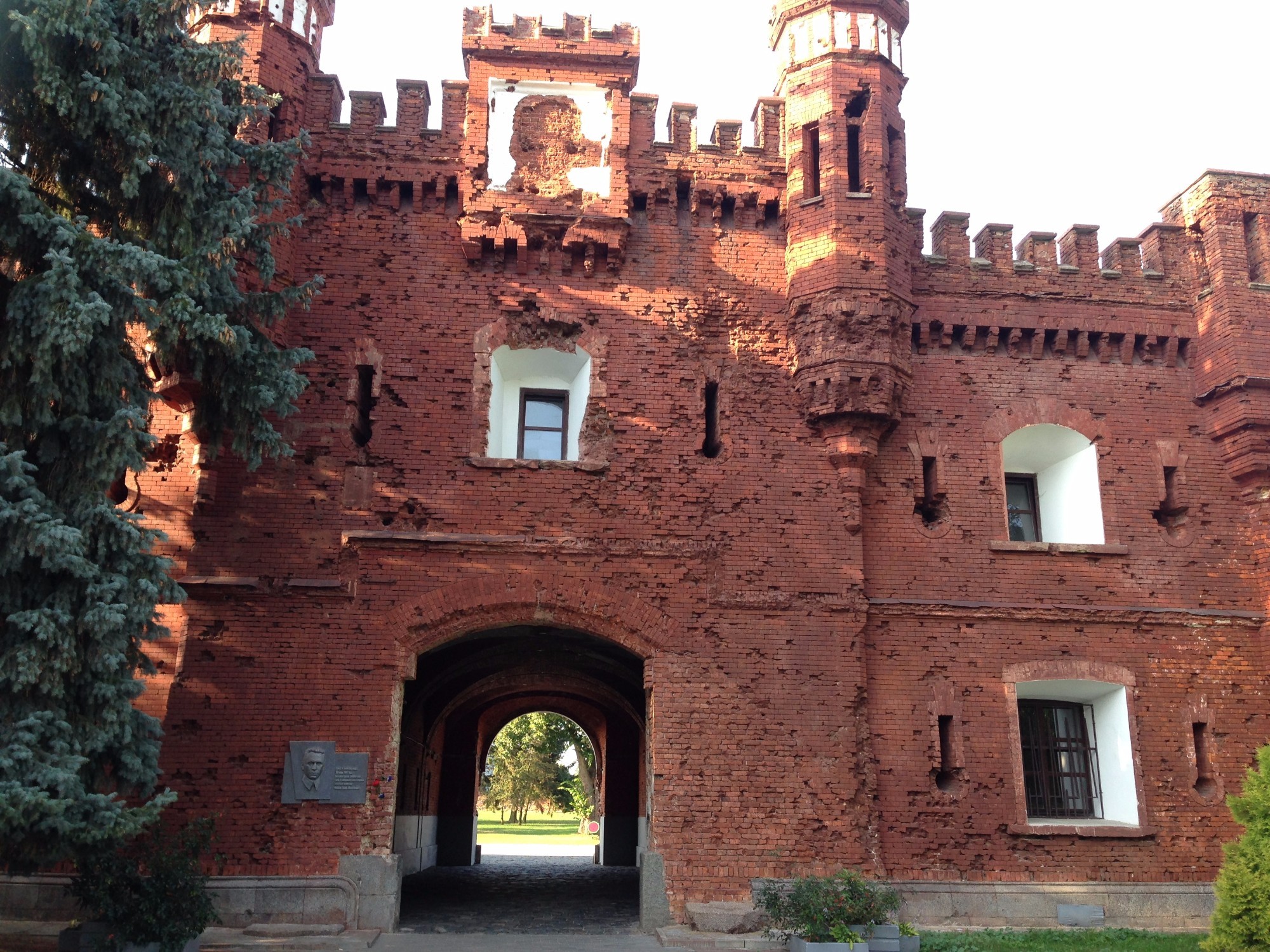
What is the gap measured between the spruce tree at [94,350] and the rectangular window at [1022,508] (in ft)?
33.5

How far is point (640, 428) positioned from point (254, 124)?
601cm

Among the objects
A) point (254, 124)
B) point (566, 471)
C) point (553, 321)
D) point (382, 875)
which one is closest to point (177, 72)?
point (254, 124)

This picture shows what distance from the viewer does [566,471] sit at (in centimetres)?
1407

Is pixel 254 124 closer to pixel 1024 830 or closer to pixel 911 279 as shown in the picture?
pixel 911 279

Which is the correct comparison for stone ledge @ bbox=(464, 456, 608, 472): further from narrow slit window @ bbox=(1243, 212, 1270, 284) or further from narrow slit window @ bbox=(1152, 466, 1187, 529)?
narrow slit window @ bbox=(1243, 212, 1270, 284)

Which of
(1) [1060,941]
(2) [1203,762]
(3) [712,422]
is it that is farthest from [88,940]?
(2) [1203,762]

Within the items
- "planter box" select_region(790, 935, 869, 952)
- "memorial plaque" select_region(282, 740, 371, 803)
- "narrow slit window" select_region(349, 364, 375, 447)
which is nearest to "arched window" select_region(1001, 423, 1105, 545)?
"planter box" select_region(790, 935, 869, 952)

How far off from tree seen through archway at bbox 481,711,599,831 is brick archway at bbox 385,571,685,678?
108ft

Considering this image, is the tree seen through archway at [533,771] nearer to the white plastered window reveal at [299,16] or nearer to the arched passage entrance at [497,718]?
the arched passage entrance at [497,718]

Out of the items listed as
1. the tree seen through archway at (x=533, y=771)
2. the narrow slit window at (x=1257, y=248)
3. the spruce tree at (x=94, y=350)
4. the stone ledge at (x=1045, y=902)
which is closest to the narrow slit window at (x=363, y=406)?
the spruce tree at (x=94, y=350)

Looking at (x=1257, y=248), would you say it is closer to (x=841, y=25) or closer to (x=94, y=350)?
(x=841, y=25)

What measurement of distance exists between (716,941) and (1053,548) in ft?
22.2

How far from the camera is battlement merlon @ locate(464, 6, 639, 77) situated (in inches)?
600

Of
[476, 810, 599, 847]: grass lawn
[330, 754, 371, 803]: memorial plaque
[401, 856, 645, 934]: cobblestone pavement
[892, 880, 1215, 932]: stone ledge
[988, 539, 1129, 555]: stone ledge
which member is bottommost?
[476, 810, 599, 847]: grass lawn
